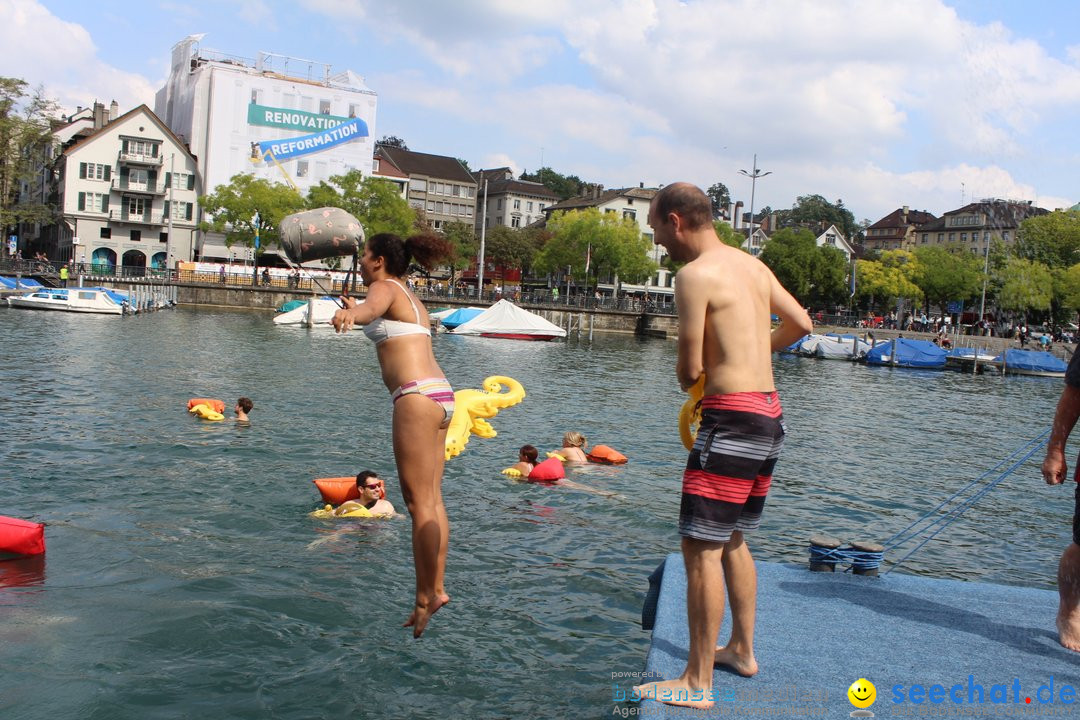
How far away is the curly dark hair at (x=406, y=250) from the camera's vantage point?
6.09 metres

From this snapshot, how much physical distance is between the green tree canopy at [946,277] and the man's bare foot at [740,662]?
113m

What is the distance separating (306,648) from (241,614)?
1.10m

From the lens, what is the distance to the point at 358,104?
332 feet

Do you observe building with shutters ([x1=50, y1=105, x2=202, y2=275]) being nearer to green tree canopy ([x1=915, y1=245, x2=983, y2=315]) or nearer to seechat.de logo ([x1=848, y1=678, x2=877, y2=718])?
green tree canopy ([x1=915, y1=245, x2=983, y2=315])

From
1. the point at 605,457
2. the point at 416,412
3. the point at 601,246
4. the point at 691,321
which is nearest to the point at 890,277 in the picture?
the point at 601,246

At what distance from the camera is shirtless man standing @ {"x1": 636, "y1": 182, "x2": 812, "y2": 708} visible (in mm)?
4852

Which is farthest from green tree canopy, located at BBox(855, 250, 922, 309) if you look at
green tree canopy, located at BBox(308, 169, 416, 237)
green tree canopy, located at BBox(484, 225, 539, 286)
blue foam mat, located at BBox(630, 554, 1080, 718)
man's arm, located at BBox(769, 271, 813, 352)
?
man's arm, located at BBox(769, 271, 813, 352)

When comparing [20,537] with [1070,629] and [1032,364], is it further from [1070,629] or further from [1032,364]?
[1032,364]

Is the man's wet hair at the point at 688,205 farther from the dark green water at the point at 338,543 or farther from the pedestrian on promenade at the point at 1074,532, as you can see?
the dark green water at the point at 338,543

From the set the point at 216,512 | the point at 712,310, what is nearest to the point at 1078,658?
the point at 712,310

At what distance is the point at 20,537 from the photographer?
395 inches

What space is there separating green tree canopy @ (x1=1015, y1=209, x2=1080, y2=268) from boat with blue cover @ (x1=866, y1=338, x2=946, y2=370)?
5040 centimetres

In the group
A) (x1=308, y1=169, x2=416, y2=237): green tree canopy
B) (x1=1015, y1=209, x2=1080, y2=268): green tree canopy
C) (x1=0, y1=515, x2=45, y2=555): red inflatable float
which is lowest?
(x1=0, y1=515, x2=45, y2=555): red inflatable float

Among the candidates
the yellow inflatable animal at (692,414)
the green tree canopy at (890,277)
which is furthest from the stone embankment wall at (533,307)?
the yellow inflatable animal at (692,414)
